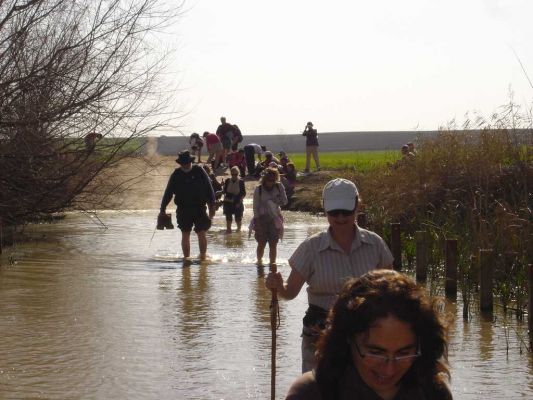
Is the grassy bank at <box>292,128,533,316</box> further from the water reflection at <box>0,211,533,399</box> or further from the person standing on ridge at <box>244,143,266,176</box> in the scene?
the person standing on ridge at <box>244,143,266,176</box>

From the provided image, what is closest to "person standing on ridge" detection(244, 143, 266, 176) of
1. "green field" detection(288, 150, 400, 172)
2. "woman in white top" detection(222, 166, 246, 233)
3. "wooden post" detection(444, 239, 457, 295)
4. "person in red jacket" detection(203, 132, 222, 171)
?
"person in red jacket" detection(203, 132, 222, 171)

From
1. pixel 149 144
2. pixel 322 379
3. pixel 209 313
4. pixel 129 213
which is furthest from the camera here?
pixel 129 213

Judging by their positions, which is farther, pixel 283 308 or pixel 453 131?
pixel 453 131

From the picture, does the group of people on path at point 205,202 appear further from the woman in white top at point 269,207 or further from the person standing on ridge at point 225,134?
the person standing on ridge at point 225,134

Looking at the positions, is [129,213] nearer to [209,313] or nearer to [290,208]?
[290,208]

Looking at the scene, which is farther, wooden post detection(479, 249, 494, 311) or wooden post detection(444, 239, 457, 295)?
wooden post detection(444, 239, 457, 295)

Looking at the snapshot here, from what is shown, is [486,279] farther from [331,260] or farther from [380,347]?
[380,347]

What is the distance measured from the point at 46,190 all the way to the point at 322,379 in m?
14.2

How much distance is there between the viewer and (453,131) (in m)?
21.8

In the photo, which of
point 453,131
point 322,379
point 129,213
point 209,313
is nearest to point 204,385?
point 209,313

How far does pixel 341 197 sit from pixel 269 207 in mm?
10761

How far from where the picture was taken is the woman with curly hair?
3750 millimetres

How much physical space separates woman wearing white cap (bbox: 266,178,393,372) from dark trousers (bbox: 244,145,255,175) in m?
32.8

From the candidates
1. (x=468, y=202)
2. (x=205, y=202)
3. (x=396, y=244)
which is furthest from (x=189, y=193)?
(x=468, y=202)
